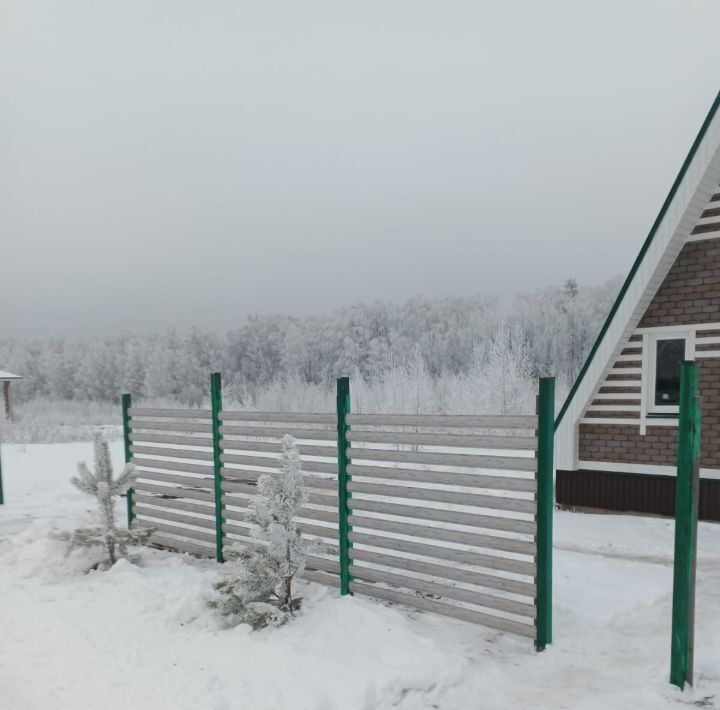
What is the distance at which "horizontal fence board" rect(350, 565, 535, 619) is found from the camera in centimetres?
445

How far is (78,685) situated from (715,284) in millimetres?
9439

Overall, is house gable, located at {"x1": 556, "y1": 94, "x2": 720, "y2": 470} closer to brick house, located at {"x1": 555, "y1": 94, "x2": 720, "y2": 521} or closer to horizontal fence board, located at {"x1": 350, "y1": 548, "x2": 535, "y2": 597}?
brick house, located at {"x1": 555, "y1": 94, "x2": 720, "y2": 521}

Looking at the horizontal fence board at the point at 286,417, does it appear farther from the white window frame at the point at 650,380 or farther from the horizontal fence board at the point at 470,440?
the white window frame at the point at 650,380

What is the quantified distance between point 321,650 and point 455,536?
146cm

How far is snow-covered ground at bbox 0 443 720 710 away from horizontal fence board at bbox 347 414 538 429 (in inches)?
66.6

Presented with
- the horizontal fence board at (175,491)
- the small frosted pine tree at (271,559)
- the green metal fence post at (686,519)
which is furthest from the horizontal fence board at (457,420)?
the horizontal fence board at (175,491)

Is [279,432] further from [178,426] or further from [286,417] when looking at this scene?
[178,426]

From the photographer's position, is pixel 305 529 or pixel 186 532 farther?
pixel 186 532

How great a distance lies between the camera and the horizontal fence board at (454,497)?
444cm

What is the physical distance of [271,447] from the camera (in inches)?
244

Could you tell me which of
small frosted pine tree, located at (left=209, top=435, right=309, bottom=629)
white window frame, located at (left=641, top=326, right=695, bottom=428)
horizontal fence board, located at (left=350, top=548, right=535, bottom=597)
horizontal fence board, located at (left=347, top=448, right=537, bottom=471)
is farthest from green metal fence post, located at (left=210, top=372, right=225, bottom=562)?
white window frame, located at (left=641, top=326, right=695, bottom=428)

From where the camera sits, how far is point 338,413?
5.44 m

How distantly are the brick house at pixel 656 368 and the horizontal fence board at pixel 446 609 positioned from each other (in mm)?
5551

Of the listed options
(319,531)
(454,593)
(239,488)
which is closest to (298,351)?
(239,488)
